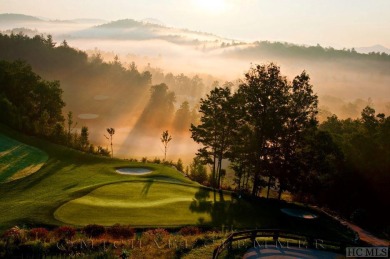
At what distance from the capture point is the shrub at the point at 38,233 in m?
27.5

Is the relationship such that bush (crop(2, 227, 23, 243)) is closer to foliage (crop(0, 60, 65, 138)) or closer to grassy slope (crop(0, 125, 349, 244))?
grassy slope (crop(0, 125, 349, 244))

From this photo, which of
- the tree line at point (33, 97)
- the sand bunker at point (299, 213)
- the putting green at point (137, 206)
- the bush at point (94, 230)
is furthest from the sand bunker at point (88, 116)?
the bush at point (94, 230)

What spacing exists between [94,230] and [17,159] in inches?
1199

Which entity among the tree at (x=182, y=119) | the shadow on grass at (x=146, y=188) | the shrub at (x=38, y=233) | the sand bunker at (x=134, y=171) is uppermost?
the shrub at (x=38, y=233)

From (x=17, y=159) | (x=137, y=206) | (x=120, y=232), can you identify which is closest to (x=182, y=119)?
(x=17, y=159)

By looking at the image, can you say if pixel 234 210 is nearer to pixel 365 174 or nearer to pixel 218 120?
pixel 218 120

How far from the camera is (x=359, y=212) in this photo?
4822cm

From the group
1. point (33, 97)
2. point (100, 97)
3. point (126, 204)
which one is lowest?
point (126, 204)

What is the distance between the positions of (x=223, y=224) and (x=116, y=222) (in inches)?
412

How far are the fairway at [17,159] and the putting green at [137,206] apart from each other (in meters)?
14.8

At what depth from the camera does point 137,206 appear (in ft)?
119

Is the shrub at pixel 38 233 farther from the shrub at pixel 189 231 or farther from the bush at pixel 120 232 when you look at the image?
the shrub at pixel 189 231

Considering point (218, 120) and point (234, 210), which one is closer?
point (234, 210)

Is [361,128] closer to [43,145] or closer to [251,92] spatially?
[251,92]
